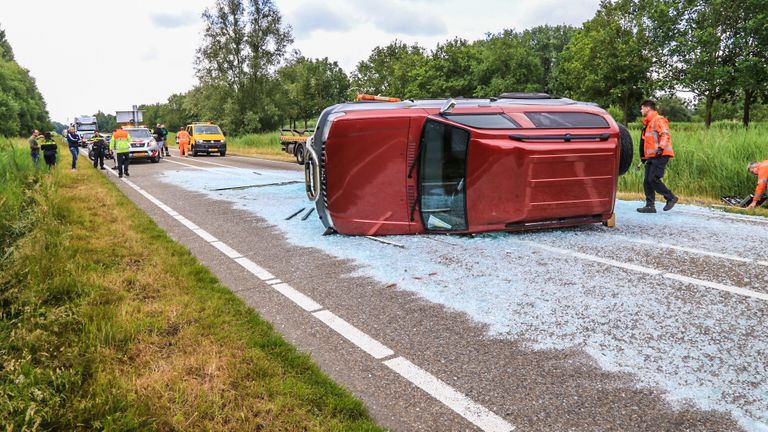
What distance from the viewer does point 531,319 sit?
3.61 m

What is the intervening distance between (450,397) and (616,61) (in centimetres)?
4135

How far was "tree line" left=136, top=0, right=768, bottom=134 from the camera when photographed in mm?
31234

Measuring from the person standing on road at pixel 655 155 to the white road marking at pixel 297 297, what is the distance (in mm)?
5706

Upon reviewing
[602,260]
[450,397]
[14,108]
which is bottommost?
[450,397]

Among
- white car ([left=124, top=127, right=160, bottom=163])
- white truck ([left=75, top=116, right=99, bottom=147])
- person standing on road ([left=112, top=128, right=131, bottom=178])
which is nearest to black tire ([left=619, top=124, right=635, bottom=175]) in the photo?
person standing on road ([left=112, top=128, right=131, bottom=178])

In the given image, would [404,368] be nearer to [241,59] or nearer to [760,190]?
[760,190]

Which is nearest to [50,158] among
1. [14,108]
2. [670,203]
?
[670,203]

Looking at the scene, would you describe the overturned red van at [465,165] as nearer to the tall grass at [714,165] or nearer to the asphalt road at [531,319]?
the asphalt road at [531,319]

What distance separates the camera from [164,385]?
2.70m

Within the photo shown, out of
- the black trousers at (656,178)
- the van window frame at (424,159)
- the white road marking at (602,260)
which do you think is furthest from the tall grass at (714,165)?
the van window frame at (424,159)

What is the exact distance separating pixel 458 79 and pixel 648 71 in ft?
69.0

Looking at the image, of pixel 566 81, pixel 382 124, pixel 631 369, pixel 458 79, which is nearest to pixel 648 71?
pixel 566 81

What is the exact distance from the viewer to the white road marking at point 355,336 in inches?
125

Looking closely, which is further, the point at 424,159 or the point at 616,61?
the point at 616,61
